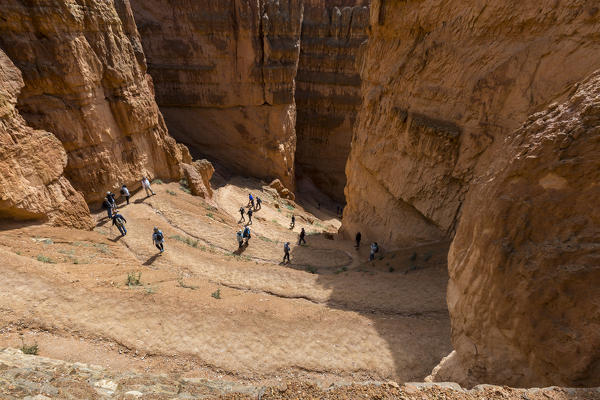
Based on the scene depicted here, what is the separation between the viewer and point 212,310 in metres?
8.09

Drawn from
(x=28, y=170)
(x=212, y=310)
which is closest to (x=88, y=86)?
(x=28, y=170)

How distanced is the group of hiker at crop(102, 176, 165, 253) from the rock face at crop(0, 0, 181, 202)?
51cm

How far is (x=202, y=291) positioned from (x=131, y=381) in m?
4.28

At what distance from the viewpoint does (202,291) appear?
9008 millimetres

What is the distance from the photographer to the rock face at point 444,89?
7.48 metres

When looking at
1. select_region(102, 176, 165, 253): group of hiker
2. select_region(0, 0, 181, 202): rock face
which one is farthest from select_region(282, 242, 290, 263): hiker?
select_region(0, 0, 181, 202): rock face

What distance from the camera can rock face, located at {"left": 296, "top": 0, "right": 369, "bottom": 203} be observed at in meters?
28.9

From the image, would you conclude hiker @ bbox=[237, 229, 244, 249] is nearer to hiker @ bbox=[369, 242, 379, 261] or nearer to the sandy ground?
the sandy ground

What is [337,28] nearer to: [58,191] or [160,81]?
[160,81]

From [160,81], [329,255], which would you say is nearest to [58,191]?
[329,255]

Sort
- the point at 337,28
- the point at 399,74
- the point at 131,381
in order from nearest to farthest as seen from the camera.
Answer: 1. the point at 131,381
2. the point at 399,74
3. the point at 337,28

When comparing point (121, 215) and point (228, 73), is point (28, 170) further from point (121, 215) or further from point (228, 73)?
point (228, 73)

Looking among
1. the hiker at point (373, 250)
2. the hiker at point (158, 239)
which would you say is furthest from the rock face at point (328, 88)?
the hiker at point (158, 239)

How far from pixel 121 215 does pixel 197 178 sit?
248 inches
